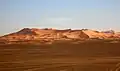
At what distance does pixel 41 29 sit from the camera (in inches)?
3258

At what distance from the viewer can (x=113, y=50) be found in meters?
34.8

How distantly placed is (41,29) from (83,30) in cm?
1507

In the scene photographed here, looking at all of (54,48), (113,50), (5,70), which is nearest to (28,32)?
(54,48)

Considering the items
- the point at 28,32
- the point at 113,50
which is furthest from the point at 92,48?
Result: the point at 28,32

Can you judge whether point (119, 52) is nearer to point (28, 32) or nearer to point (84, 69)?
point (84, 69)

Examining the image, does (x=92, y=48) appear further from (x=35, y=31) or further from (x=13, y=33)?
(x=13, y=33)

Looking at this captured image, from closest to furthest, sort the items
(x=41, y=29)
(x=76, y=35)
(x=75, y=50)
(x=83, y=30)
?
1. (x=75, y=50)
2. (x=76, y=35)
3. (x=83, y=30)
4. (x=41, y=29)

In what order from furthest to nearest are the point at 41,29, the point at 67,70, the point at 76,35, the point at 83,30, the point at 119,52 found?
the point at 41,29 < the point at 83,30 < the point at 76,35 < the point at 119,52 < the point at 67,70

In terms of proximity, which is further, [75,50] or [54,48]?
[54,48]

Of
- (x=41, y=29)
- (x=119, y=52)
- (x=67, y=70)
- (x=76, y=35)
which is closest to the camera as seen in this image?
(x=67, y=70)

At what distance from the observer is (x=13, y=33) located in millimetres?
83000

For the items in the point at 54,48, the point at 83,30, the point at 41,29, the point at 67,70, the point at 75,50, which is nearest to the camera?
the point at 67,70

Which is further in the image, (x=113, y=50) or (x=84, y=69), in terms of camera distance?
(x=113, y=50)

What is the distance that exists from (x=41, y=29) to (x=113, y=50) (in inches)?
1971
